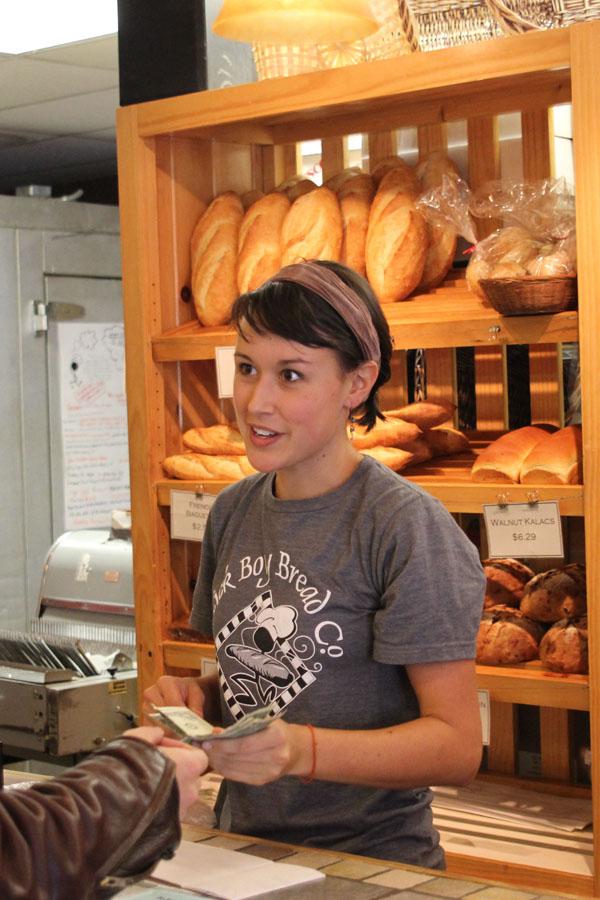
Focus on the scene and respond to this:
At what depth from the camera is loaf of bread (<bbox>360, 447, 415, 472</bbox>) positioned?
2.49 meters

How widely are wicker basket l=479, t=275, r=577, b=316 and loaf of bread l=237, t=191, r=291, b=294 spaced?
1.98 ft

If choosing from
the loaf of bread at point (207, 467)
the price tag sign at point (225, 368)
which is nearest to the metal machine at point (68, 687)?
the loaf of bread at point (207, 467)

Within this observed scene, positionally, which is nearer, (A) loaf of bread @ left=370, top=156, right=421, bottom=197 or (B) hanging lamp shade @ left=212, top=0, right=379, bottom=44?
(B) hanging lamp shade @ left=212, top=0, right=379, bottom=44

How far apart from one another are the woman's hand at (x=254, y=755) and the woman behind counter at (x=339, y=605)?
0.23ft

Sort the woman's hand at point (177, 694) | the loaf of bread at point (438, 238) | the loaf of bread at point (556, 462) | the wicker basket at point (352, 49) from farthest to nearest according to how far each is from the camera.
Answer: the loaf of bread at point (438, 238) → the wicker basket at point (352, 49) → the loaf of bread at point (556, 462) → the woman's hand at point (177, 694)

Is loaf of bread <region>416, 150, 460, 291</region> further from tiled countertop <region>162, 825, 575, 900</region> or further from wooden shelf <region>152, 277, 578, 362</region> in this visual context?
tiled countertop <region>162, 825, 575, 900</region>

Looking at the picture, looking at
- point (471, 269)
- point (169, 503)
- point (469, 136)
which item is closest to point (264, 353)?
point (471, 269)

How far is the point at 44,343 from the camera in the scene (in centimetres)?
→ 580

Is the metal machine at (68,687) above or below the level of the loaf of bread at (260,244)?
below

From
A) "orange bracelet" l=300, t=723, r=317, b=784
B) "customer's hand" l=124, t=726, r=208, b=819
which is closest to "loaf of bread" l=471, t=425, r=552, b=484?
"orange bracelet" l=300, t=723, r=317, b=784

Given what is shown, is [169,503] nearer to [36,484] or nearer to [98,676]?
[98,676]

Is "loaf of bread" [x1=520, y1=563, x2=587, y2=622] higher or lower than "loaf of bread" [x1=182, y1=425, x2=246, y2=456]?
above

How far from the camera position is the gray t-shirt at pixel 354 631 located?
60.6 inches

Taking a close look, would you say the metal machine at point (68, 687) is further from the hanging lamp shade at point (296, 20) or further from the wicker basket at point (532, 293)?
the hanging lamp shade at point (296, 20)
